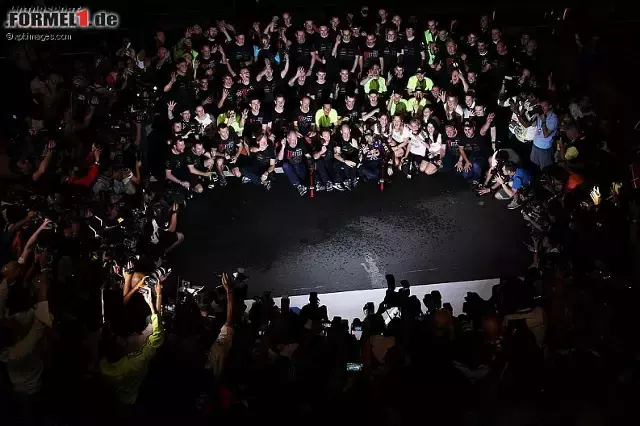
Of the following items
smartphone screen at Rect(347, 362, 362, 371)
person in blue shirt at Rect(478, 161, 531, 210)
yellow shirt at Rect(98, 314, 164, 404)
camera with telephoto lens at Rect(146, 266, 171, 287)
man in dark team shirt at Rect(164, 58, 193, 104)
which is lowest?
smartphone screen at Rect(347, 362, 362, 371)

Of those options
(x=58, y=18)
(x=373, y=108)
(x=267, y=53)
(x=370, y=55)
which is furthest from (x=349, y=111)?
(x=58, y=18)

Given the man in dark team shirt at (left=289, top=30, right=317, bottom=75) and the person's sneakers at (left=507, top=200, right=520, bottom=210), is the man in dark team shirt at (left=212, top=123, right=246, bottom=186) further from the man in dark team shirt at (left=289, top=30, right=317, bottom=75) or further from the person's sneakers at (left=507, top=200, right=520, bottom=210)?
the person's sneakers at (left=507, top=200, right=520, bottom=210)

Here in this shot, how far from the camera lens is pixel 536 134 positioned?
32.8ft

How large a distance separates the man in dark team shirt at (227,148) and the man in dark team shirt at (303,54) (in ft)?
6.13

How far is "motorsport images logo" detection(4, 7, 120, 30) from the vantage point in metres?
11.8

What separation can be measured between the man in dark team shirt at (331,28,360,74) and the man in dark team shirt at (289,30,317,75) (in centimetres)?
44

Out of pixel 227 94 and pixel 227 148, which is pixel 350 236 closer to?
pixel 227 148

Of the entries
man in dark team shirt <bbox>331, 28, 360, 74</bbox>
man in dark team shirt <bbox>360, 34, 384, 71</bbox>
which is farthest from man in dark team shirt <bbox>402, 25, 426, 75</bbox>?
man in dark team shirt <bbox>331, 28, 360, 74</bbox>

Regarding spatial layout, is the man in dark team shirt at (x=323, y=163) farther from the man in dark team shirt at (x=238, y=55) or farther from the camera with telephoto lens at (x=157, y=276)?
the camera with telephoto lens at (x=157, y=276)

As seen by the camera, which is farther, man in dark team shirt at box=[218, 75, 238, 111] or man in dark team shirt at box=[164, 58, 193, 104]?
man in dark team shirt at box=[164, 58, 193, 104]

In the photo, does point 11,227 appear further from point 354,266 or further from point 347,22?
point 347,22

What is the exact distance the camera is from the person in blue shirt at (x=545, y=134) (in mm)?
9914

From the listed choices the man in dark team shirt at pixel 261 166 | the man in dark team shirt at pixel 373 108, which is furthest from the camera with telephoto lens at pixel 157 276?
the man in dark team shirt at pixel 373 108

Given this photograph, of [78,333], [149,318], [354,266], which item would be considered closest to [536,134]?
[354,266]
